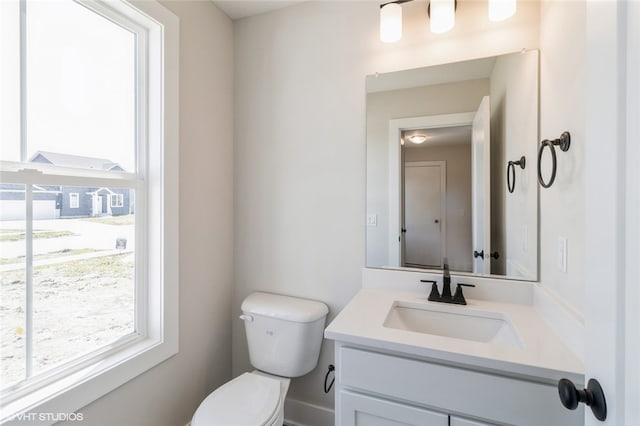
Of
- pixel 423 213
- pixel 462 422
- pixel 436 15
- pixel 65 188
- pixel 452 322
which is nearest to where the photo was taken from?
pixel 462 422

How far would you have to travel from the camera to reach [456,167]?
4.62 feet

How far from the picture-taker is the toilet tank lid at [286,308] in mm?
1516

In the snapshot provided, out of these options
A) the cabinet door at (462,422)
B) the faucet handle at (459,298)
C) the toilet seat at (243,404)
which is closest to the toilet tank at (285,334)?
the toilet seat at (243,404)

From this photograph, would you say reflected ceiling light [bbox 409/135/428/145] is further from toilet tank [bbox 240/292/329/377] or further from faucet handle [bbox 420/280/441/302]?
toilet tank [bbox 240/292/329/377]

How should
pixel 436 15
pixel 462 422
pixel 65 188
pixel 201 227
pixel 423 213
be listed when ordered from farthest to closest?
1. pixel 201 227
2. pixel 423 213
3. pixel 436 15
4. pixel 65 188
5. pixel 462 422

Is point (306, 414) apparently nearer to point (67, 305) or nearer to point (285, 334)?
point (285, 334)

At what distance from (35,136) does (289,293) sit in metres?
1.32

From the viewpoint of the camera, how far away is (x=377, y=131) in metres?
1.54

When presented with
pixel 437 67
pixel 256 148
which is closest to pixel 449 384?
pixel 437 67

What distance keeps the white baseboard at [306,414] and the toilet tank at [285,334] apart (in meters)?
0.29

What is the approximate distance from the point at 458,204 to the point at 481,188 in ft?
0.41

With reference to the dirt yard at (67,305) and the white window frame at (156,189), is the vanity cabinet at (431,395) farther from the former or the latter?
the dirt yard at (67,305)

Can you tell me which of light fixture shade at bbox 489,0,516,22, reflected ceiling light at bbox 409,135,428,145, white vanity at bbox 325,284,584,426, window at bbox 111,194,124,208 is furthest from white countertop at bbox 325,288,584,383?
light fixture shade at bbox 489,0,516,22

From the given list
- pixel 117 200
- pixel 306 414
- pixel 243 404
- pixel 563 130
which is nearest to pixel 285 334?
pixel 243 404
